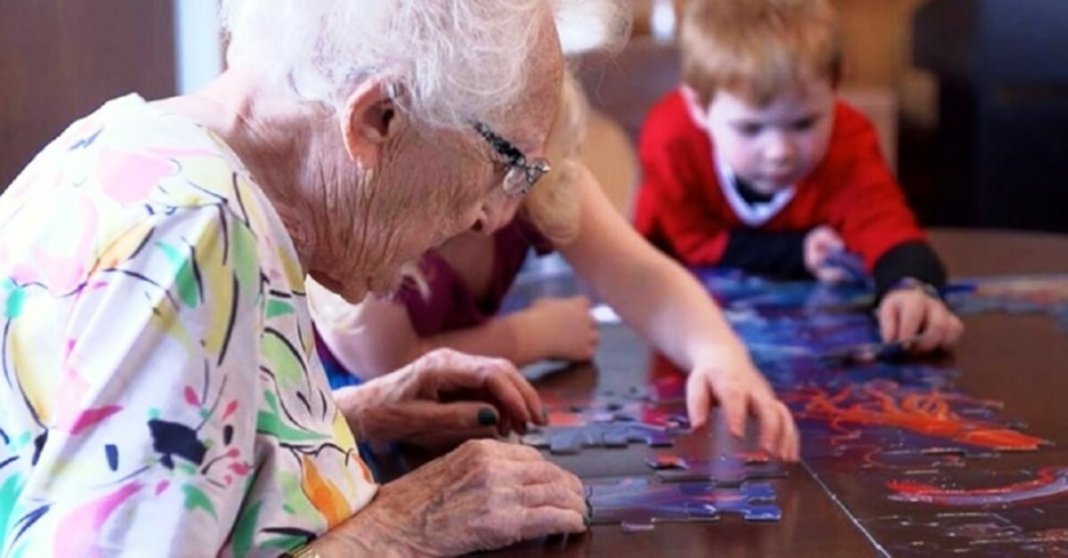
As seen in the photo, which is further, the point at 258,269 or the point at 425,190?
the point at 425,190

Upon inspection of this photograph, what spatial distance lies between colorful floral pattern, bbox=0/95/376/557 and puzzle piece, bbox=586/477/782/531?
0.80 feet

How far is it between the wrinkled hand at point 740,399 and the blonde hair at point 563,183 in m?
0.23

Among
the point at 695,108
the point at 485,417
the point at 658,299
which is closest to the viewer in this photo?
the point at 485,417

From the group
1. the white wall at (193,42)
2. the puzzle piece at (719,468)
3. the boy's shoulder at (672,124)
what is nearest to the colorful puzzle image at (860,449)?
the puzzle piece at (719,468)

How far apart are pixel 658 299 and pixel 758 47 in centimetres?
63

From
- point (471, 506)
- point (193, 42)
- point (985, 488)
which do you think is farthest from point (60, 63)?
point (985, 488)

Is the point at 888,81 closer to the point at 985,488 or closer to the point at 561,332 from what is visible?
the point at 561,332

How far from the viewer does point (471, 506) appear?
1.12 m

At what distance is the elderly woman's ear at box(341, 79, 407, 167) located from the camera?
1084 millimetres

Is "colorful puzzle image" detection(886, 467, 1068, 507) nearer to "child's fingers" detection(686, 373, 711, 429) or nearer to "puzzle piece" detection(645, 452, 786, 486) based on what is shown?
"puzzle piece" detection(645, 452, 786, 486)

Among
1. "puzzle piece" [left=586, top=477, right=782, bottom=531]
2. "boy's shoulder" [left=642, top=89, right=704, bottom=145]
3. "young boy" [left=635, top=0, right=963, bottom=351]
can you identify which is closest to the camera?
"puzzle piece" [left=586, top=477, right=782, bottom=531]

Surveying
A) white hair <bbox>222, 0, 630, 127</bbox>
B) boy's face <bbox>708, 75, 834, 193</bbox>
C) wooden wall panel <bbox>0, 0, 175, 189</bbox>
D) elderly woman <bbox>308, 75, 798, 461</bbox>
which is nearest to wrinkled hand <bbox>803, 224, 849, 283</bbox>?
boy's face <bbox>708, 75, 834, 193</bbox>

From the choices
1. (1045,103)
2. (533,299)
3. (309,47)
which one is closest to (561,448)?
(309,47)

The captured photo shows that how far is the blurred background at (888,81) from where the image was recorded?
71.0 inches
